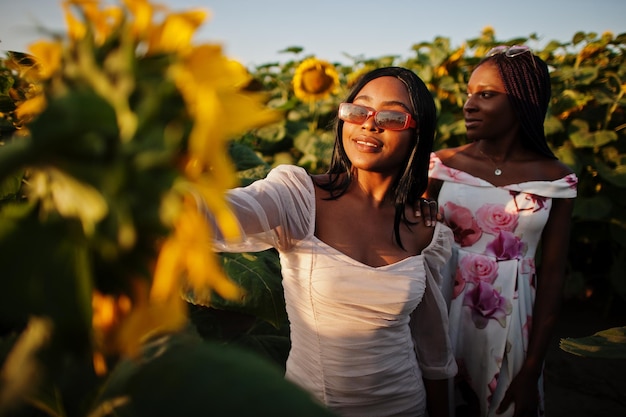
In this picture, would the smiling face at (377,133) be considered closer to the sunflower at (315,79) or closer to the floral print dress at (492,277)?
the floral print dress at (492,277)

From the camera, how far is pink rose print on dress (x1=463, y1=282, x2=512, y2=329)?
170 cm

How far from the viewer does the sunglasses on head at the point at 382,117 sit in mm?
1285

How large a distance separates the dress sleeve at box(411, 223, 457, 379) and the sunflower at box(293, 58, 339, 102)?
270cm

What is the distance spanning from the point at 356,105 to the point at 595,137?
10.5ft

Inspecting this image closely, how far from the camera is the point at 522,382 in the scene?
1.65 m

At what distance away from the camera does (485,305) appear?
1.72m

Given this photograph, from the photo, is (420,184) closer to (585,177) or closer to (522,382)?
(522,382)

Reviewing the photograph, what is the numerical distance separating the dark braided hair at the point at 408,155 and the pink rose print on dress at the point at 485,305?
0.48 meters

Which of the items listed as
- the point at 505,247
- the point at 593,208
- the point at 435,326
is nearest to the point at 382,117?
the point at 435,326

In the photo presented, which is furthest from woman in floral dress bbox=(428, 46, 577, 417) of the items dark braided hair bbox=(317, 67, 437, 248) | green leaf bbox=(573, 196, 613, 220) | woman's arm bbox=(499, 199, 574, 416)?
green leaf bbox=(573, 196, 613, 220)

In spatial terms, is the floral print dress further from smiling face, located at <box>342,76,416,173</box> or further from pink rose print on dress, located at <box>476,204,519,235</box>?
smiling face, located at <box>342,76,416,173</box>

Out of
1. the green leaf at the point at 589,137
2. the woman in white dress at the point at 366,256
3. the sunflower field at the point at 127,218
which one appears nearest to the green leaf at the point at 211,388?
the sunflower field at the point at 127,218

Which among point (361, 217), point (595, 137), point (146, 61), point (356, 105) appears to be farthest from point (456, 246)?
point (595, 137)

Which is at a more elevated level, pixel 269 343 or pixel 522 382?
pixel 269 343
